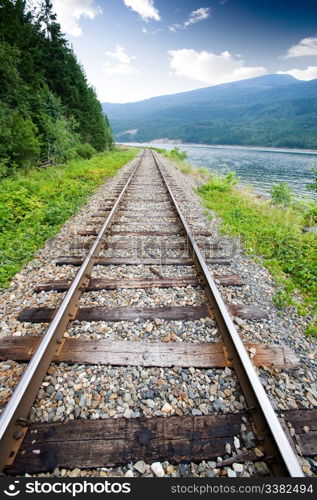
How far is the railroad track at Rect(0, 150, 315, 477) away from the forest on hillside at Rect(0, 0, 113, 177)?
30.7 ft

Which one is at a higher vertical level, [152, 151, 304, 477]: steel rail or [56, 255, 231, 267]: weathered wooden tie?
[56, 255, 231, 267]: weathered wooden tie

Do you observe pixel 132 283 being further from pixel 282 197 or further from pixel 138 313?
pixel 282 197

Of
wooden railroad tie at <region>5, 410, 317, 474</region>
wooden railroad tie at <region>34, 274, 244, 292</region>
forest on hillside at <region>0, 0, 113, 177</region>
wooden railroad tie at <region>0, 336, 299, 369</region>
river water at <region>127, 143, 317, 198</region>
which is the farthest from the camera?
river water at <region>127, 143, 317, 198</region>

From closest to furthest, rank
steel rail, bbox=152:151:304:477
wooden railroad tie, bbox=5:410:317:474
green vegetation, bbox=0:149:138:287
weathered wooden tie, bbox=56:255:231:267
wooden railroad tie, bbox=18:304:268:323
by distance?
1. steel rail, bbox=152:151:304:477
2. wooden railroad tie, bbox=5:410:317:474
3. wooden railroad tie, bbox=18:304:268:323
4. weathered wooden tie, bbox=56:255:231:267
5. green vegetation, bbox=0:149:138:287

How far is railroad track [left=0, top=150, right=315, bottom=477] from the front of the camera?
59.7 inches

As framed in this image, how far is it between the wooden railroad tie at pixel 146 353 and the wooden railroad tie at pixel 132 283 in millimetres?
946

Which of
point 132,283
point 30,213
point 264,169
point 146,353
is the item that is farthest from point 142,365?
point 264,169

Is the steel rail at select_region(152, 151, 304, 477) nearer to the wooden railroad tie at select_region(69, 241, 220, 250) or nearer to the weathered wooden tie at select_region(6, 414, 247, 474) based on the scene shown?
the weathered wooden tie at select_region(6, 414, 247, 474)

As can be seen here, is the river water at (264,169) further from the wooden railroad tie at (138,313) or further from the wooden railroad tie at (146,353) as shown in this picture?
the wooden railroad tie at (146,353)

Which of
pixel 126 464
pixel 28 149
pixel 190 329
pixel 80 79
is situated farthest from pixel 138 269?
pixel 80 79

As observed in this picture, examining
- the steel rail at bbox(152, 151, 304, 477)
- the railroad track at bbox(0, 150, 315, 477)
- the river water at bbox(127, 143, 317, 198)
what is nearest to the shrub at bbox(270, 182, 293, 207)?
the river water at bbox(127, 143, 317, 198)

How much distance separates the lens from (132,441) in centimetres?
160

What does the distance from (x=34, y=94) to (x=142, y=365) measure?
18264 millimetres

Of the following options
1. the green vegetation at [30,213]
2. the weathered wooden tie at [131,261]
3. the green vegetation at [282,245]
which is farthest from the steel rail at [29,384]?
the green vegetation at [282,245]
